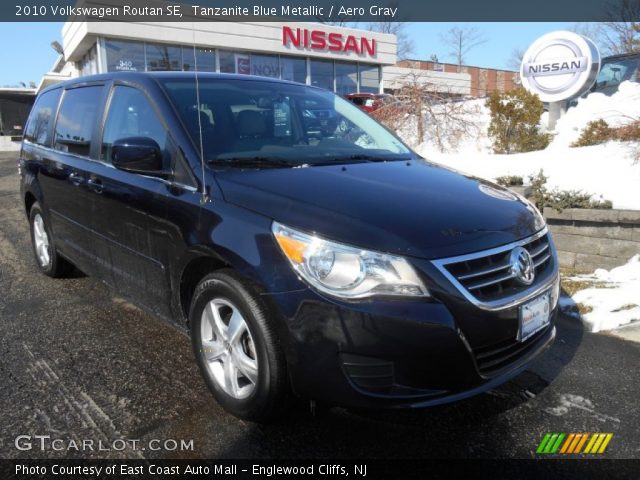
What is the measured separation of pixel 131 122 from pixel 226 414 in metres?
1.94

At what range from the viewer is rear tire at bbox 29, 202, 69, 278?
4.86 meters

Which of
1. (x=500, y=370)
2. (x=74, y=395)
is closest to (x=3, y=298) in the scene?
(x=74, y=395)

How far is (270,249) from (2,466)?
1.54m

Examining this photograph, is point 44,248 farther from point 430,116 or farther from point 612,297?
point 430,116

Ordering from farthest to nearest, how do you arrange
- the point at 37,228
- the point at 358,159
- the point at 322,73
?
the point at 322,73 → the point at 37,228 → the point at 358,159

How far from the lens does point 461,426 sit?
2596mm

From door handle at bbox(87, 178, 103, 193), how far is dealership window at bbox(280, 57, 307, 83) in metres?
21.8

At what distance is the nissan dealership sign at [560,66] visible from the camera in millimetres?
9086

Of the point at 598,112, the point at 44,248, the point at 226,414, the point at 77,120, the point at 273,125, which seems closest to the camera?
the point at 226,414

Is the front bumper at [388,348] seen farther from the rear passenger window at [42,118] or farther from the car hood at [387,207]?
the rear passenger window at [42,118]

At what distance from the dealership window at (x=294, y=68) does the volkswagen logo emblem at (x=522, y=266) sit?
76.1 feet

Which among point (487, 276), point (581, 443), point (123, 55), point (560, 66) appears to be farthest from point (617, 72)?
point (123, 55)

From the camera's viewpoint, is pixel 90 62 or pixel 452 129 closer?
pixel 452 129

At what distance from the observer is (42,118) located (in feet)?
16.3
